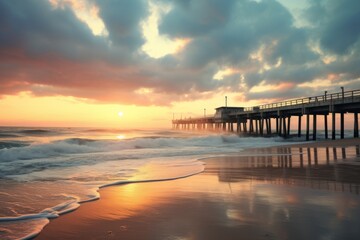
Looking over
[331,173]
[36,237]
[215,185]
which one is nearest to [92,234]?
[36,237]

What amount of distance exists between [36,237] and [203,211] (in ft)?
7.80

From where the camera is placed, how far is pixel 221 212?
14.4ft

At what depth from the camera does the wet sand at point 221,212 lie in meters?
3.49

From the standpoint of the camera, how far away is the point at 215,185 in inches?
266

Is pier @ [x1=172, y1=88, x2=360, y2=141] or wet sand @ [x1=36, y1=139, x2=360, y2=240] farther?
pier @ [x1=172, y1=88, x2=360, y2=141]

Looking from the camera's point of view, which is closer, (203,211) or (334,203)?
(203,211)

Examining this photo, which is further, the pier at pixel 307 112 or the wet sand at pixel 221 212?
the pier at pixel 307 112

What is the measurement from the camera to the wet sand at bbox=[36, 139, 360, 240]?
11.4 ft

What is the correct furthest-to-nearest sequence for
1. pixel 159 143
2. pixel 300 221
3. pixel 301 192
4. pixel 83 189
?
pixel 159 143 < pixel 83 189 < pixel 301 192 < pixel 300 221

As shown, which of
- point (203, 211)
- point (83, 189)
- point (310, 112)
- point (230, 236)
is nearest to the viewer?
point (230, 236)

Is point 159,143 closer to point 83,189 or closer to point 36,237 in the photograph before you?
point 83,189

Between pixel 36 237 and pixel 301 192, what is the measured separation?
15.8 feet

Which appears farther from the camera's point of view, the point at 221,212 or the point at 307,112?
the point at 307,112

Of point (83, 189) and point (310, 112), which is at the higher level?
point (310, 112)
